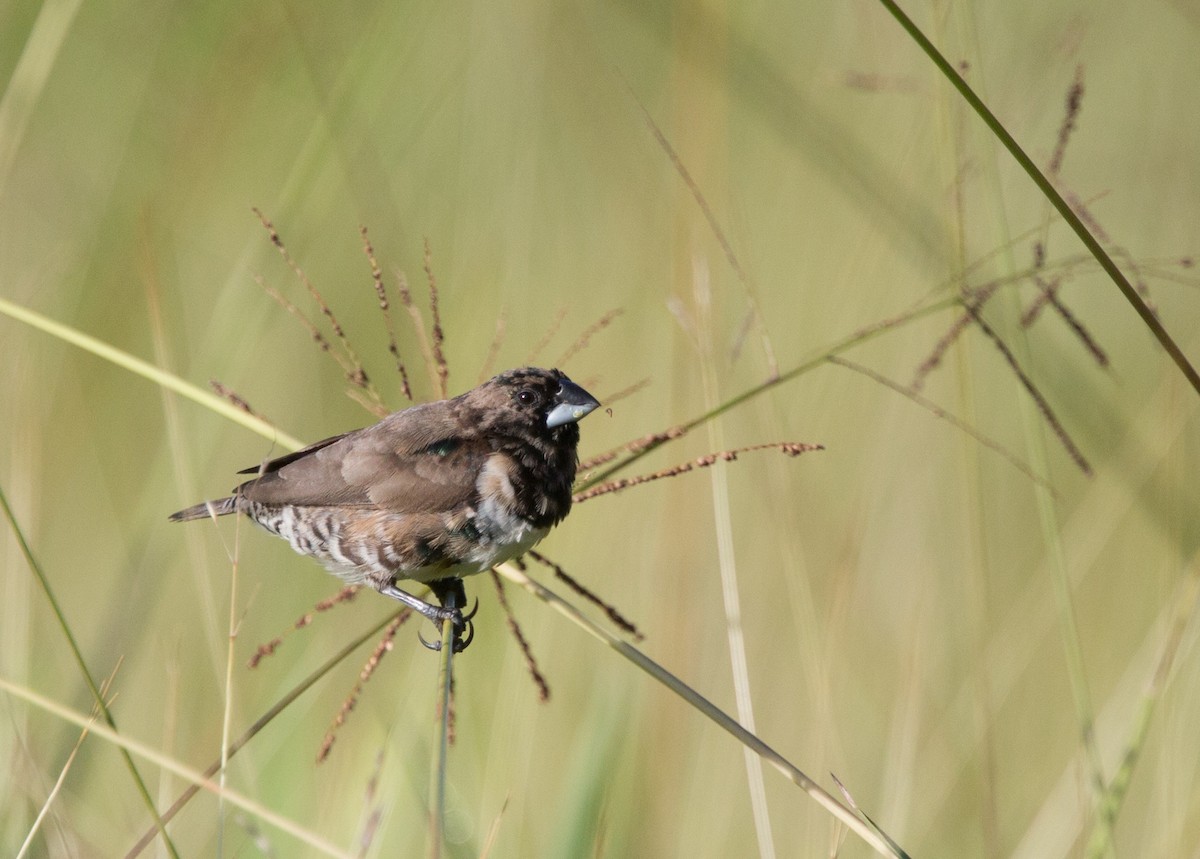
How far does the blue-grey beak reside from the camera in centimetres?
287

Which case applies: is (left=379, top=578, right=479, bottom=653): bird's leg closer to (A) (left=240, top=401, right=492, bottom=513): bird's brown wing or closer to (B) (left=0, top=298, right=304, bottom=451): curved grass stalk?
(A) (left=240, top=401, right=492, bottom=513): bird's brown wing

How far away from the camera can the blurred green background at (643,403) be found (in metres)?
2.55

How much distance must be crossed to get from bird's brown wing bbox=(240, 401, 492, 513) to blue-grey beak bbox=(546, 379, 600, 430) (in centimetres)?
18

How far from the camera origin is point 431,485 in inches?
111

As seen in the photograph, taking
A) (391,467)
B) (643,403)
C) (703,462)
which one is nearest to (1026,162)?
(703,462)

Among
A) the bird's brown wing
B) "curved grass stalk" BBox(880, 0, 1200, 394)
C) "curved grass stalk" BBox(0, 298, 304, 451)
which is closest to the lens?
"curved grass stalk" BBox(880, 0, 1200, 394)

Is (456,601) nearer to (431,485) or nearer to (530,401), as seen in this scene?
(431,485)

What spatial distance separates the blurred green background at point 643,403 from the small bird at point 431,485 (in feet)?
0.90

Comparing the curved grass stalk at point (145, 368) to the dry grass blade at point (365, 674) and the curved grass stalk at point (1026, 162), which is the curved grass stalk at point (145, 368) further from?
the curved grass stalk at point (1026, 162)

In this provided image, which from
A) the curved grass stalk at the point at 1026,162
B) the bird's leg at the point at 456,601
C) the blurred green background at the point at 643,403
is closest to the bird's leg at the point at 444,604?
the bird's leg at the point at 456,601

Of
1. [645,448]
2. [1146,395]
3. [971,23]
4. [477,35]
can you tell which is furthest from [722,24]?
[1146,395]

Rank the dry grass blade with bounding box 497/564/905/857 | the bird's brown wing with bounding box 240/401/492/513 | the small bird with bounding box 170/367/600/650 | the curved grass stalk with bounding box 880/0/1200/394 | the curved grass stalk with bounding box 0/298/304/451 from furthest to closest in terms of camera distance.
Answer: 1. the bird's brown wing with bounding box 240/401/492/513
2. the small bird with bounding box 170/367/600/650
3. the curved grass stalk with bounding box 0/298/304/451
4. the dry grass blade with bounding box 497/564/905/857
5. the curved grass stalk with bounding box 880/0/1200/394

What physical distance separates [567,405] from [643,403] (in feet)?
5.73

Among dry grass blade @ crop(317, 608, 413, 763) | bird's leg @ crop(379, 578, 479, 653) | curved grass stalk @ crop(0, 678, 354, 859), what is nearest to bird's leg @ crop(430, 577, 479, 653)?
bird's leg @ crop(379, 578, 479, 653)
